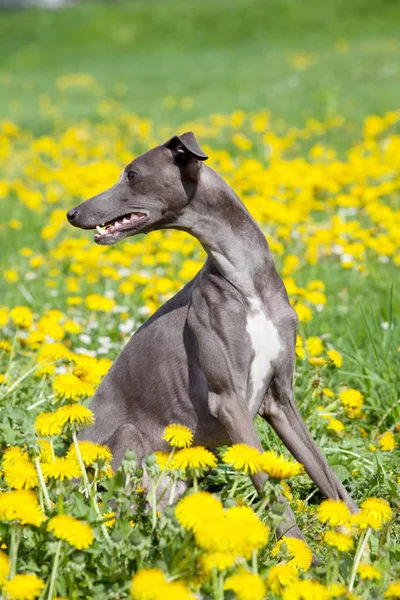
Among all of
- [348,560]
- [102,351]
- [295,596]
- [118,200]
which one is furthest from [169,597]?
[102,351]

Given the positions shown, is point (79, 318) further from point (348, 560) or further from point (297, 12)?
point (297, 12)

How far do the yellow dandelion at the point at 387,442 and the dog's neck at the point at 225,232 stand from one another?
92cm

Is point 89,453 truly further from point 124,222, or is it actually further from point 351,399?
point 351,399

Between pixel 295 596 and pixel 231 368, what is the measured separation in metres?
1.10

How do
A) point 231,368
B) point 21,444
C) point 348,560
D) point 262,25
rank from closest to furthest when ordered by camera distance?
point 348,560
point 231,368
point 21,444
point 262,25

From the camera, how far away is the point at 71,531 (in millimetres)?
2010

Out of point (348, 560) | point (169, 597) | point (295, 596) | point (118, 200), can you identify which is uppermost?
point (118, 200)

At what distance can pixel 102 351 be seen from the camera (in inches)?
180

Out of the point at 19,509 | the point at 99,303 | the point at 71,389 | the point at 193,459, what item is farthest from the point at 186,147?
the point at 99,303

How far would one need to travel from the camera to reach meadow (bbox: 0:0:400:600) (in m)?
2.09

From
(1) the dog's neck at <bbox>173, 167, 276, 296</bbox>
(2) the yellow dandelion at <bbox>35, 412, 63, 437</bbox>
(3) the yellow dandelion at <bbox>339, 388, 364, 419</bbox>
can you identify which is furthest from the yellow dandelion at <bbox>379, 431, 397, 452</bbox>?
(2) the yellow dandelion at <bbox>35, 412, 63, 437</bbox>

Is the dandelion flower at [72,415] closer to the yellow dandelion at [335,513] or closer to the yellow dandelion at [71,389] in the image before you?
the yellow dandelion at [71,389]

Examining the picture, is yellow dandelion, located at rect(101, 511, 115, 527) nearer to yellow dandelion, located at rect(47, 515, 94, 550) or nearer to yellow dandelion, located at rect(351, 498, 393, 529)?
yellow dandelion, located at rect(47, 515, 94, 550)

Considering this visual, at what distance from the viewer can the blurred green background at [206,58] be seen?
1330cm
